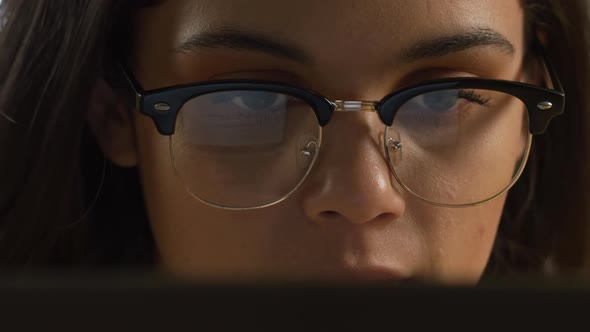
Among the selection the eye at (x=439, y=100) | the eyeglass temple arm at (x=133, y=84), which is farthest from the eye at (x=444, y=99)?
the eyeglass temple arm at (x=133, y=84)

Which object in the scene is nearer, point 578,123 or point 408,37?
point 408,37

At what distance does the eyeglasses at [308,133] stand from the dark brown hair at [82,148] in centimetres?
9

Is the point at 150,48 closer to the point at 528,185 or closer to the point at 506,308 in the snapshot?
the point at 528,185

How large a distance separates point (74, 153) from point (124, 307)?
0.95 metres

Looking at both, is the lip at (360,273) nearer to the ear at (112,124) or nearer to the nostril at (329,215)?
the nostril at (329,215)

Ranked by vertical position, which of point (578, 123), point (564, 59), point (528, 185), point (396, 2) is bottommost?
point (528, 185)

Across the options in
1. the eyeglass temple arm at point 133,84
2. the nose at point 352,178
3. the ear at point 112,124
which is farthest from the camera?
the ear at point 112,124

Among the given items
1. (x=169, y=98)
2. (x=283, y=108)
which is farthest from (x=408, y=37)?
(x=169, y=98)

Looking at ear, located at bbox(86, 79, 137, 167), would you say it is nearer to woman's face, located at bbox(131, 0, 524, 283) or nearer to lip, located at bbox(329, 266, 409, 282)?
woman's face, located at bbox(131, 0, 524, 283)

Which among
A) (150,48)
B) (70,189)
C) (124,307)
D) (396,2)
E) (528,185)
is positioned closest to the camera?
(124,307)

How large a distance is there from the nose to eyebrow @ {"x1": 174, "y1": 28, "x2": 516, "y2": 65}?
0.29 ft

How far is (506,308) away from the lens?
220 mm

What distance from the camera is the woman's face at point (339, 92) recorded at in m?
0.94

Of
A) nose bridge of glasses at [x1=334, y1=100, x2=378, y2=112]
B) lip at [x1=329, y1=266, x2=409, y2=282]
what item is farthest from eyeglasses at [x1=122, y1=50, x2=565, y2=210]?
lip at [x1=329, y1=266, x2=409, y2=282]
